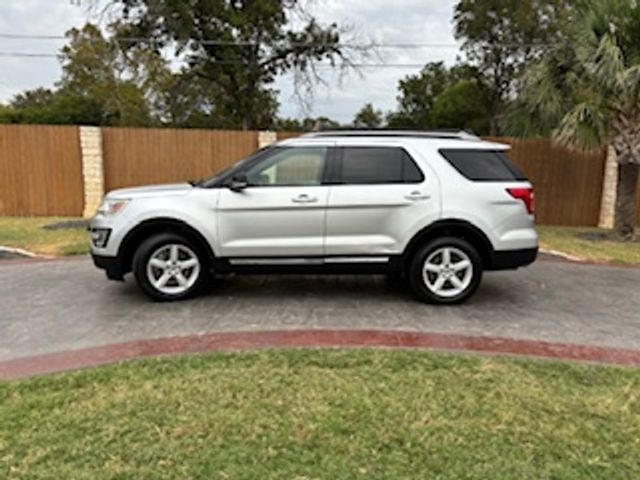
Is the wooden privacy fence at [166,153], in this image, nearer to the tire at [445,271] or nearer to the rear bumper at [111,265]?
the rear bumper at [111,265]

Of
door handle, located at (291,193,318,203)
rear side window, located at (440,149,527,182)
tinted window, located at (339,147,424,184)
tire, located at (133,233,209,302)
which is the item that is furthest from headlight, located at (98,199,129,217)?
rear side window, located at (440,149,527,182)

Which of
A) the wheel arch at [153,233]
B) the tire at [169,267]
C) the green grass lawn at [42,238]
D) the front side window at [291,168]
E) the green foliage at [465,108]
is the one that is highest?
the green foliage at [465,108]

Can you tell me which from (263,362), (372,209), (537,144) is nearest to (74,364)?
(263,362)

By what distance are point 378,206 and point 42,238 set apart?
6838mm

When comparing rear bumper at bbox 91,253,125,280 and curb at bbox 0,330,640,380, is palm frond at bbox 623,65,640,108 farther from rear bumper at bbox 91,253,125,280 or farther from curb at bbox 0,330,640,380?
rear bumper at bbox 91,253,125,280

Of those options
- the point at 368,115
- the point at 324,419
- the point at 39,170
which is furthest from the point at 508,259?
the point at 368,115

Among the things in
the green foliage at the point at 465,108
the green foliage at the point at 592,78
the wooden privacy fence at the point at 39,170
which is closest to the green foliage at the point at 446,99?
the green foliage at the point at 465,108

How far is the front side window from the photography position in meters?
5.50

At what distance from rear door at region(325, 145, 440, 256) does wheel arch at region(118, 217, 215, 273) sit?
51.4 inches

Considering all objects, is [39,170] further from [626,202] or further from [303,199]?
[626,202]

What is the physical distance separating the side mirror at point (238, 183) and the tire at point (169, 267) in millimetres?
732

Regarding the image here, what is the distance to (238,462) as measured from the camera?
8.98 ft

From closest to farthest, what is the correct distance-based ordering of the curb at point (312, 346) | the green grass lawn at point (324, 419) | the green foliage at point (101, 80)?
the green grass lawn at point (324, 419) → the curb at point (312, 346) → the green foliage at point (101, 80)

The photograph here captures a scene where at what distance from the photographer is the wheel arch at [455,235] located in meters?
5.45
